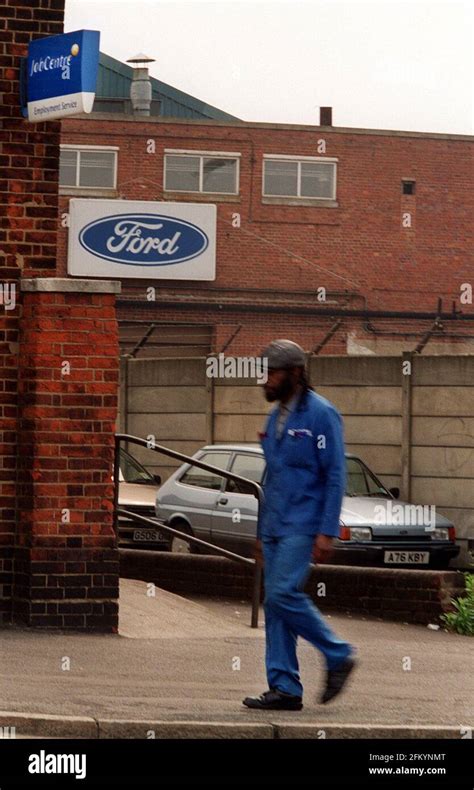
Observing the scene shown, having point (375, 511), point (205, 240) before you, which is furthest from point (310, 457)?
point (205, 240)

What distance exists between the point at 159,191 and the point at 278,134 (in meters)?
3.55

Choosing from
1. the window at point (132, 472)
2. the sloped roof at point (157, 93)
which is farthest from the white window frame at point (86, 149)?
the window at point (132, 472)

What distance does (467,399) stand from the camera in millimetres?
20375

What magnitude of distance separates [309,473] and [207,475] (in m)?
11.4

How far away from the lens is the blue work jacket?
785 centimetres

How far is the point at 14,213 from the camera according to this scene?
35.6 feet

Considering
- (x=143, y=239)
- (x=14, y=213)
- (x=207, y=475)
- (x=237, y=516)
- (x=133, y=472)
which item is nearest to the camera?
(x=14, y=213)

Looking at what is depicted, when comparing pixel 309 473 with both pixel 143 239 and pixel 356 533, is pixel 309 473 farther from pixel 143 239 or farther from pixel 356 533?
pixel 143 239

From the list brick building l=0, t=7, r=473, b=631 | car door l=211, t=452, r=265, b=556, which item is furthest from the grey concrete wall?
brick building l=0, t=7, r=473, b=631

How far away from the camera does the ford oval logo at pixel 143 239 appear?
39781 mm

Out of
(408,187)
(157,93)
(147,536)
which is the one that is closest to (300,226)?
(408,187)

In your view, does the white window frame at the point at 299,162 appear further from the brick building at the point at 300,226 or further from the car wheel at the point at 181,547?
the car wheel at the point at 181,547

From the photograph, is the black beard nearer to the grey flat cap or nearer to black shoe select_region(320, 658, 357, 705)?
the grey flat cap
